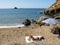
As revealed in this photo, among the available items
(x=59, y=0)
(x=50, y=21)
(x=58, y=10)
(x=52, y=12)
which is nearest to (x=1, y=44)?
(x=50, y=21)

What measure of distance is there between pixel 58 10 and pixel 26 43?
4209 cm

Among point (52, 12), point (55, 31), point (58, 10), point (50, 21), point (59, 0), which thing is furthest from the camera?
point (59, 0)

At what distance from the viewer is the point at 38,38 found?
1434cm

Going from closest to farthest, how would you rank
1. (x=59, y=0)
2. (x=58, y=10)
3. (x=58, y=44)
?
1. (x=58, y=44)
2. (x=58, y=10)
3. (x=59, y=0)

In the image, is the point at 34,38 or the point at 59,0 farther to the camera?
the point at 59,0

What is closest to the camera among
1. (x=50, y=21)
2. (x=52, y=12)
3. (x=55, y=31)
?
(x=55, y=31)

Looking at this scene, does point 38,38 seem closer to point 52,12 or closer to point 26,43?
point 26,43

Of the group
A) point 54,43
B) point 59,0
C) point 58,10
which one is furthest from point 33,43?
point 59,0

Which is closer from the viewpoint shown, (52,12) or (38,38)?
(38,38)

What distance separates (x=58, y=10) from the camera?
5412 cm

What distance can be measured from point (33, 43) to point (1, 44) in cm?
268

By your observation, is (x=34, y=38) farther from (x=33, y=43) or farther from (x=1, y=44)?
(x=1, y=44)

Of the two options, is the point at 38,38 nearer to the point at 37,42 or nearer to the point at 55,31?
the point at 37,42

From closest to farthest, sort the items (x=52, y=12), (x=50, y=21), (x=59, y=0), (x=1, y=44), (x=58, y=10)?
(x=1, y=44), (x=50, y=21), (x=58, y=10), (x=52, y=12), (x=59, y=0)
